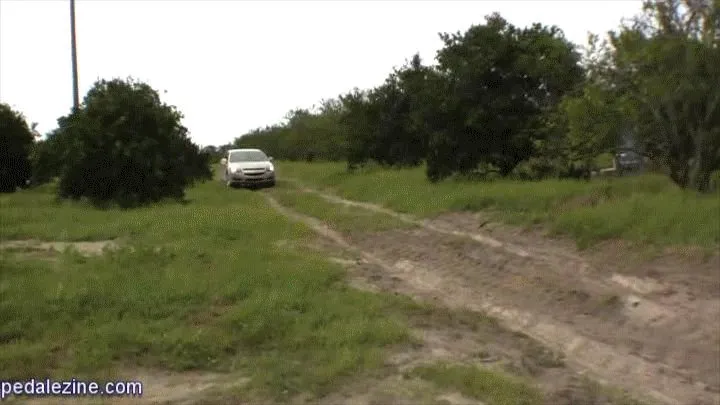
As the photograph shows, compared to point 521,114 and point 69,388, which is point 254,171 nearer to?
point 521,114

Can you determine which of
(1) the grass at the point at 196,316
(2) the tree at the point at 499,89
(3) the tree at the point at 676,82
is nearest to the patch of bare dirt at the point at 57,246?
(1) the grass at the point at 196,316

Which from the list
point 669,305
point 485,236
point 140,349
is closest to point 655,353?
point 669,305

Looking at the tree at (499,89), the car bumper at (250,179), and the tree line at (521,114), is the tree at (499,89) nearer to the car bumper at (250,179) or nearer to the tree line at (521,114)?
the tree line at (521,114)

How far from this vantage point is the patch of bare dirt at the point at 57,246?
12266mm

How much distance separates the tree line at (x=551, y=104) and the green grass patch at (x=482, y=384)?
8.55m

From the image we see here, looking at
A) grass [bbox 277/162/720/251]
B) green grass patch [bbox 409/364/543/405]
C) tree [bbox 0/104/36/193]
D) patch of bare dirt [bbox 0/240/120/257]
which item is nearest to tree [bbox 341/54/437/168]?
grass [bbox 277/162/720/251]

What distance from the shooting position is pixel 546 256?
1058 centimetres

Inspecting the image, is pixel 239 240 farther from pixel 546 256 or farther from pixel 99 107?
pixel 99 107

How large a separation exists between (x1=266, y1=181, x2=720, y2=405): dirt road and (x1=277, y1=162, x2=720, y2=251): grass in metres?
0.45

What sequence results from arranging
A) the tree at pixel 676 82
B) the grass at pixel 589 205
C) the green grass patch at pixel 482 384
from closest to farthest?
the green grass patch at pixel 482 384 < the grass at pixel 589 205 < the tree at pixel 676 82

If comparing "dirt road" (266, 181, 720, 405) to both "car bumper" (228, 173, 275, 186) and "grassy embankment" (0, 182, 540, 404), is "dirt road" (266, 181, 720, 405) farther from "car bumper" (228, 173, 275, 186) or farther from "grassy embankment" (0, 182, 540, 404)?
"car bumper" (228, 173, 275, 186)

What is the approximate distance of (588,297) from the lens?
27.8 feet

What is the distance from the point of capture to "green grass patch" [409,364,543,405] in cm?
541

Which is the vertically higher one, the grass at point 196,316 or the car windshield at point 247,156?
the car windshield at point 247,156
